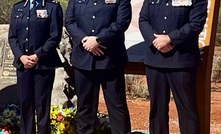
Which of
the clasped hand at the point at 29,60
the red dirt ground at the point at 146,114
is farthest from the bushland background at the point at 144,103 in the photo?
the clasped hand at the point at 29,60

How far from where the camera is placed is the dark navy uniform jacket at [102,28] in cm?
505

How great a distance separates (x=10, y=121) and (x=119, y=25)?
1.81 meters

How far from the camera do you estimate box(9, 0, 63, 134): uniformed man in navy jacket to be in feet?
17.2

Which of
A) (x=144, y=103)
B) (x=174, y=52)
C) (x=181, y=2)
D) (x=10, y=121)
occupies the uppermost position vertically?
(x=181, y=2)

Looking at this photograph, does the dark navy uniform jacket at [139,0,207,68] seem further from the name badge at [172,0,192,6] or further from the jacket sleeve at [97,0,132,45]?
the jacket sleeve at [97,0,132,45]

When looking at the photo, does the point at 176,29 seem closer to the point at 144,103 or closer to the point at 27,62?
the point at 27,62

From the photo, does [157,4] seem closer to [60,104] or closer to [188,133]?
[188,133]

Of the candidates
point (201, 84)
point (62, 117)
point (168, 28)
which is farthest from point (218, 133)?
point (168, 28)

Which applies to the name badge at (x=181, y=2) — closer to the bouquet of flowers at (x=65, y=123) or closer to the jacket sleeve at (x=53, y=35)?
the jacket sleeve at (x=53, y=35)

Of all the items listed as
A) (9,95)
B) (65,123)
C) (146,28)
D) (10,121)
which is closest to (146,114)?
(9,95)

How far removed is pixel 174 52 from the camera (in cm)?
494

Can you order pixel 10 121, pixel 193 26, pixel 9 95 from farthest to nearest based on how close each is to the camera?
pixel 9 95, pixel 10 121, pixel 193 26

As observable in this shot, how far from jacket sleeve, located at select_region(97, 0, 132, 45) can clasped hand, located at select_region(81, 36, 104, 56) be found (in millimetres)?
61

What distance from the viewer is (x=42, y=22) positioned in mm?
5277
